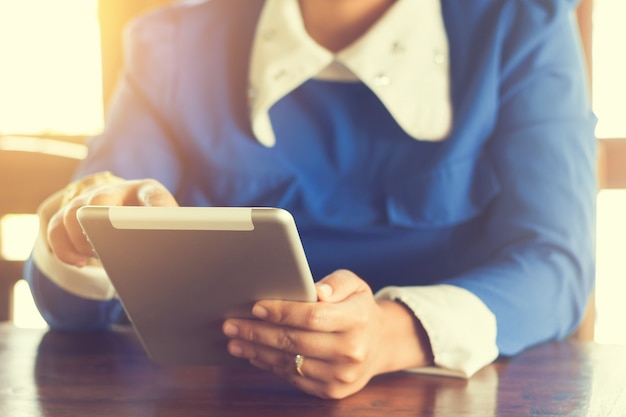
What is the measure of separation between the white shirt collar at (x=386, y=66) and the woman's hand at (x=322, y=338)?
14.2 inches

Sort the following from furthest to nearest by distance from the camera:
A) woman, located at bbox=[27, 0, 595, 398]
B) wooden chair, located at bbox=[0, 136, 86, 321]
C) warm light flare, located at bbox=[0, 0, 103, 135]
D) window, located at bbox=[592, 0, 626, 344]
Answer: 1. warm light flare, located at bbox=[0, 0, 103, 135]
2. window, located at bbox=[592, 0, 626, 344]
3. wooden chair, located at bbox=[0, 136, 86, 321]
4. woman, located at bbox=[27, 0, 595, 398]

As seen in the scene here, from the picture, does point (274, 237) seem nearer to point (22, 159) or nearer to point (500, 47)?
point (500, 47)

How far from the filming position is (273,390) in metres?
0.63

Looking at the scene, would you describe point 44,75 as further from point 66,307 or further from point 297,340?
point 297,340

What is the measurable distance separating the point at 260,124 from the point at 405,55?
201 millimetres

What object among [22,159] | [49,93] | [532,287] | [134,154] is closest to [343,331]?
[532,287]

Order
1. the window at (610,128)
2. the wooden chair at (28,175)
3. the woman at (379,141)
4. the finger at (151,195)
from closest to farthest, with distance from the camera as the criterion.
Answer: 1. the finger at (151,195)
2. the woman at (379,141)
3. the wooden chair at (28,175)
4. the window at (610,128)

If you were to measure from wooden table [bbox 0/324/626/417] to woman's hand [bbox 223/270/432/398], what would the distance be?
0.05ft

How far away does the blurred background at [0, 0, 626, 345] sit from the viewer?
126 cm

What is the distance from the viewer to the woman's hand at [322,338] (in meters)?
0.60

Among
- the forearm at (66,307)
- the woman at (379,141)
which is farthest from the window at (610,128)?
A: the forearm at (66,307)

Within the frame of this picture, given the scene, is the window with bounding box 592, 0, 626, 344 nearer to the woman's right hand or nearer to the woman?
the woman

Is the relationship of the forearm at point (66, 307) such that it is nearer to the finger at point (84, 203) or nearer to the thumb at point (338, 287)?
the finger at point (84, 203)

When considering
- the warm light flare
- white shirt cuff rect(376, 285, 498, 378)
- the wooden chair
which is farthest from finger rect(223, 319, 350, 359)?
the warm light flare
